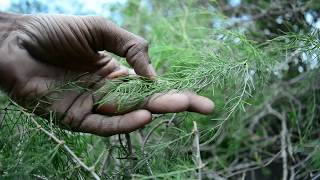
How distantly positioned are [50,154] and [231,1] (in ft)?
4.91

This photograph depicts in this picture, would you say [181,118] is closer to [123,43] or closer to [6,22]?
[123,43]

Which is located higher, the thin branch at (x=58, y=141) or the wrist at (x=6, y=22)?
the wrist at (x=6, y=22)

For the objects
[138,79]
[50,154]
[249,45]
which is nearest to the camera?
[50,154]

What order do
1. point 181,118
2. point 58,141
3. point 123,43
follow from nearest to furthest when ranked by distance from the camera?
point 58,141 < point 123,43 < point 181,118

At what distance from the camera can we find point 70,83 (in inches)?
41.3

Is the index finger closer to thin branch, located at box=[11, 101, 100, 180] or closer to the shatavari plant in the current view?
the shatavari plant

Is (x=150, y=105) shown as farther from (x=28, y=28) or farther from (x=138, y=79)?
(x=28, y=28)

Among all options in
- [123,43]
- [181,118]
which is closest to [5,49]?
[123,43]

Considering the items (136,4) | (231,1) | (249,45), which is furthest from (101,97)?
(231,1)

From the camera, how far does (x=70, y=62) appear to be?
116 centimetres

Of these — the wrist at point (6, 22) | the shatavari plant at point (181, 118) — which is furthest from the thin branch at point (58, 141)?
the wrist at point (6, 22)

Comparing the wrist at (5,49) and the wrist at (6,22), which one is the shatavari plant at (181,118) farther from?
the wrist at (6,22)

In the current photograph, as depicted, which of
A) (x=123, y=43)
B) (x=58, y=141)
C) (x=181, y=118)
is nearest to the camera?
(x=58, y=141)

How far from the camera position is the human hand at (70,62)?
1.01 m
